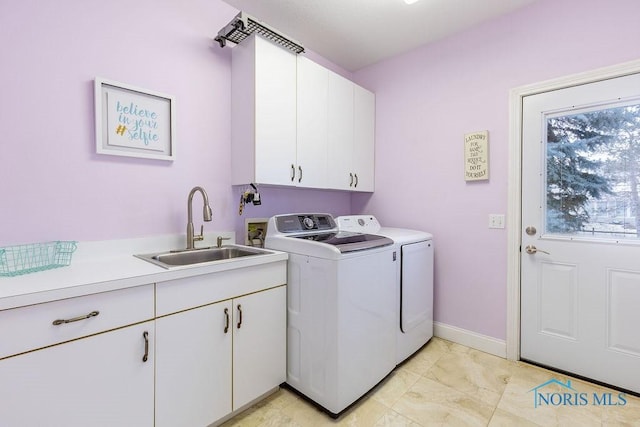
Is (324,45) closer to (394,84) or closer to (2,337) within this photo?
(394,84)

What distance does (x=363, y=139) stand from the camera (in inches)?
109

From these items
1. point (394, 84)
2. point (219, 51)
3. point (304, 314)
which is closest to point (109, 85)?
point (219, 51)

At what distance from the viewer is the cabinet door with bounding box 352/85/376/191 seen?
2686mm

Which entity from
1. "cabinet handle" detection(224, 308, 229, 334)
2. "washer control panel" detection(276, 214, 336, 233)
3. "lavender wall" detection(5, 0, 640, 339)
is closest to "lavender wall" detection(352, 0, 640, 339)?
"lavender wall" detection(5, 0, 640, 339)

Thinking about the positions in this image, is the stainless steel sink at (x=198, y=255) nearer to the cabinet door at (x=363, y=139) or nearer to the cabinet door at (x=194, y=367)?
the cabinet door at (x=194, y=367)

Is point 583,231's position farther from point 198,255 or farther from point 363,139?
point 198,255

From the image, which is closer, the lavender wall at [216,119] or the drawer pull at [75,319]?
the drawer pull at [75,319]

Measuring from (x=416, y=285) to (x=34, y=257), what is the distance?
87.0 inches

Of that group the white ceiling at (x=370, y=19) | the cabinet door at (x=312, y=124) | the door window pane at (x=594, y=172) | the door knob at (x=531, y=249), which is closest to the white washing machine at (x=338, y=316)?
the cabinet door at (x=312, y=124)

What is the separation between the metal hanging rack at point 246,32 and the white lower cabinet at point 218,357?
161 cm

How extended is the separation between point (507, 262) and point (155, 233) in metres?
2.43

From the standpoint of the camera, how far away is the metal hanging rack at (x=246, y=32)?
175cm

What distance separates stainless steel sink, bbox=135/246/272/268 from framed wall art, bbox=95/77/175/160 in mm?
583

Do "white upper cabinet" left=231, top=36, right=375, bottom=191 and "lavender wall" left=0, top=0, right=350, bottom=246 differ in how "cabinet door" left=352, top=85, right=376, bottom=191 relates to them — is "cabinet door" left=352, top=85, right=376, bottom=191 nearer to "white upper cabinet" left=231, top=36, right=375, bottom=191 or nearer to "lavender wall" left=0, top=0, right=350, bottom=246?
"white upper cabinet" left=231, top=36, right=375, bottom=191
